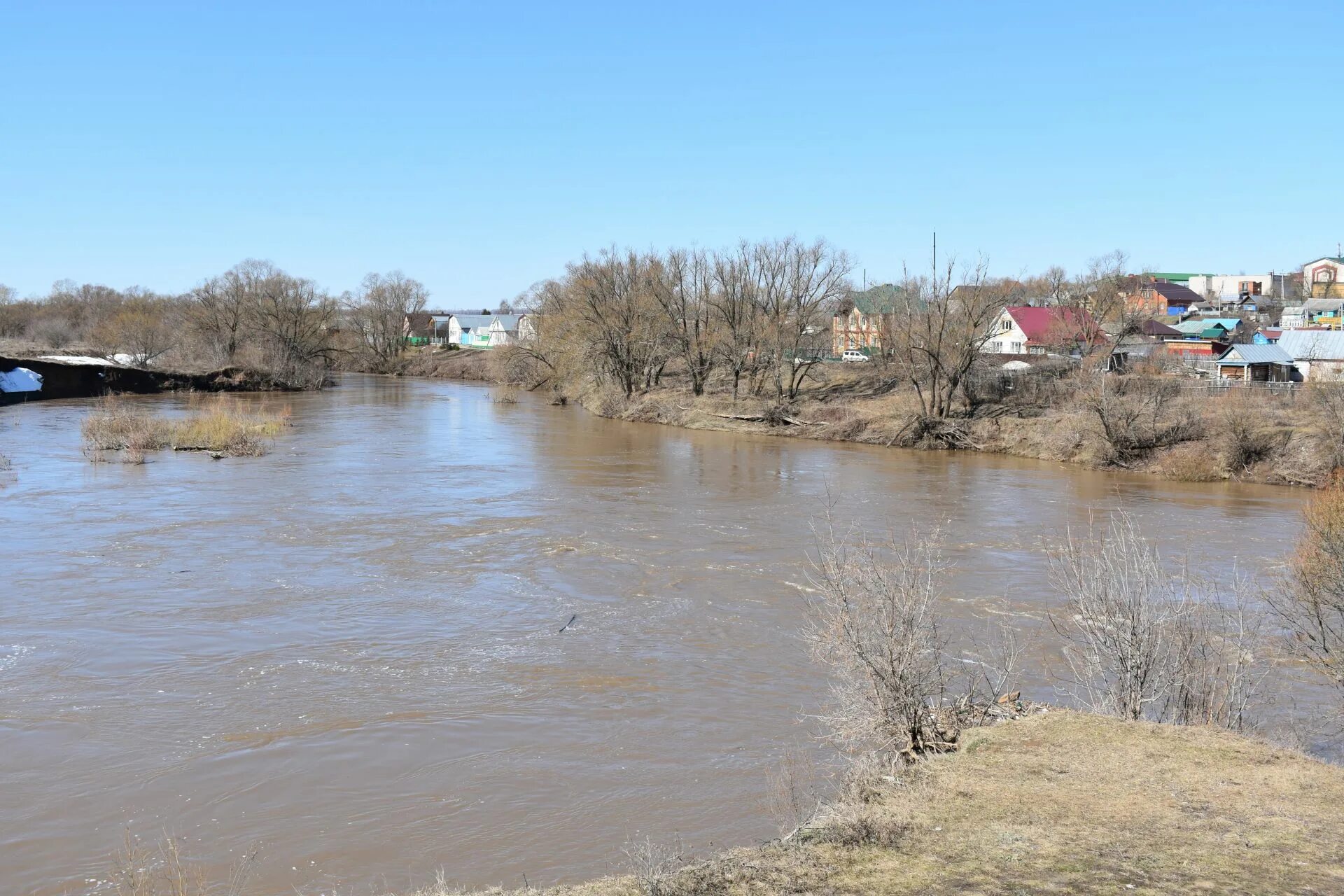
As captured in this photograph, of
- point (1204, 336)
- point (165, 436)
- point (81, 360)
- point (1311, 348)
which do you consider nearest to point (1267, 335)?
point (1204, 336)

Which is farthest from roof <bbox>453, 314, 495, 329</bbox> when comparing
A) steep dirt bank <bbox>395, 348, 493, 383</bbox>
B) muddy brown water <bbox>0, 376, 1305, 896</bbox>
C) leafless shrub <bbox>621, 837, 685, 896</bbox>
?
leafless shrub <bbox>621, 837, 685, 896</bbox>

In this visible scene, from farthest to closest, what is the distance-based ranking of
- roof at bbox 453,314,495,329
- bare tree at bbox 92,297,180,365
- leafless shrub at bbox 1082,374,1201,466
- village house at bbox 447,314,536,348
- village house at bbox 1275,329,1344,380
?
roof at bbox 453,314,495,329
village house at bbox 447,314,536,348
bare tree at bbox 92,297,180,365
village house at bbox 1275,329,1344,380
leafless shrub at bbox 1082,374,1201,466

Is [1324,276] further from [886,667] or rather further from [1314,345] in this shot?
[886,667]

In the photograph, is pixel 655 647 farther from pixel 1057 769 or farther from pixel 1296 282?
pixel 1296 282

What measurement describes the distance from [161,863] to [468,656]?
550cm

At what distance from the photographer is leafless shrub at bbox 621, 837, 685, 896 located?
5762 mm

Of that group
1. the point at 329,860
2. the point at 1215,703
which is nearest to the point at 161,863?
the point at 329,860

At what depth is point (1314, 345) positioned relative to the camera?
44.8 m

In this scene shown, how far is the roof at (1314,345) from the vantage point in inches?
1720

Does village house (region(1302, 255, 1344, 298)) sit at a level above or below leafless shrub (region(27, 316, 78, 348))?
above

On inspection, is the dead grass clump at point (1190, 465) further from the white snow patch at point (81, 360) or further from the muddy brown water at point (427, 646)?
the white snow patch at point (81, 360)

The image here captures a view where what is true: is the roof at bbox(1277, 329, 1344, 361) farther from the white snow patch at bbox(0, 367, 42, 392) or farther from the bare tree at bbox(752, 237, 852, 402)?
the white snow patch at bbox(0, 367, 42, 392)

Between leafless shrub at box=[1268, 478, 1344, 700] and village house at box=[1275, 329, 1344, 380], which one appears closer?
leafless shrub at box=[1268, 478, 1344, 700]

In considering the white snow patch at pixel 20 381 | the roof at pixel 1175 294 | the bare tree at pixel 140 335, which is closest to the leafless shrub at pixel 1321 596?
the white snow patch at pixel 20 381
